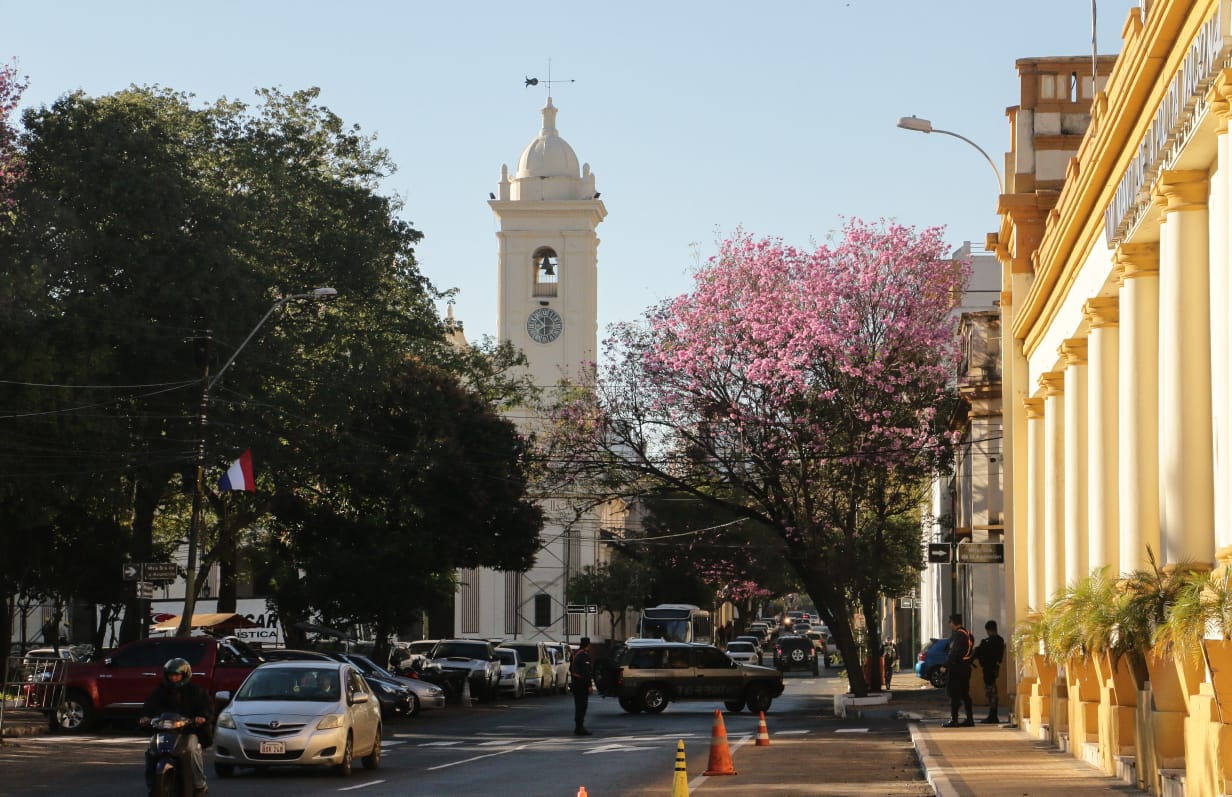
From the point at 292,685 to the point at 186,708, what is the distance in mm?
6967

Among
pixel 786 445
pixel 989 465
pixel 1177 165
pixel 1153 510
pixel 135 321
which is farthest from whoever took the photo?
pixel 989 465

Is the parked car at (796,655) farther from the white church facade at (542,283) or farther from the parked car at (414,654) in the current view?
the parked car at (414,654)

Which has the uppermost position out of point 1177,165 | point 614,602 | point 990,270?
point 990,270

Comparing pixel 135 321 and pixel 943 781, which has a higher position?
pixel 135 321

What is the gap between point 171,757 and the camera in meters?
14.6

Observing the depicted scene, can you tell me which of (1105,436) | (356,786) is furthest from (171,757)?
(1105,436)

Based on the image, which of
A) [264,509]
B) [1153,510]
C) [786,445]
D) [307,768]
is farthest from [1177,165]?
[264,509]

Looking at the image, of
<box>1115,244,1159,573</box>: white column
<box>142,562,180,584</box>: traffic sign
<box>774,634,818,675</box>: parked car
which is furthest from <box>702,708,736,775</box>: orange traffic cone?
<box>774,634,818,675</box>: parked car

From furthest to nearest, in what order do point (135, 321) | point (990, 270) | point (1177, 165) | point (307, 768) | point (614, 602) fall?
point (614, 602) → point (990, 270) → point (135, 321) → point (307, 768) → point (1177, 165)

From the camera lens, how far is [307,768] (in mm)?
22734

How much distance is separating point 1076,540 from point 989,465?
20784mm

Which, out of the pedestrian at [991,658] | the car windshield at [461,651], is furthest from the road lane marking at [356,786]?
the car windshield at [461,651]

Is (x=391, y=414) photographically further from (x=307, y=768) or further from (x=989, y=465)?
(x=307, y=768)

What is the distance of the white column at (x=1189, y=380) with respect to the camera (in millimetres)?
15320
